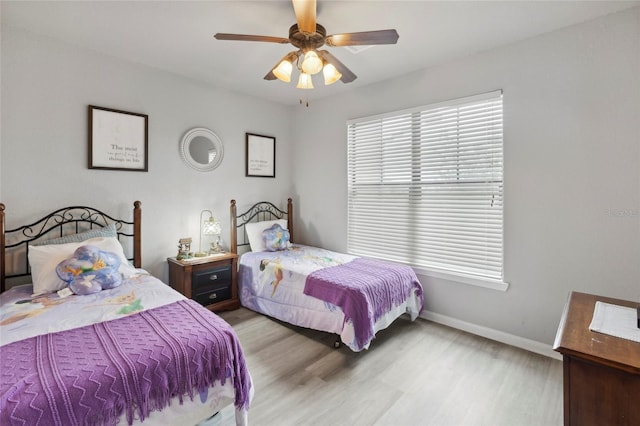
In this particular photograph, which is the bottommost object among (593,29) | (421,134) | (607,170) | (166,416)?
(166,416)

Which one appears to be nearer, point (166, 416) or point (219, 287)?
point (166, 416)

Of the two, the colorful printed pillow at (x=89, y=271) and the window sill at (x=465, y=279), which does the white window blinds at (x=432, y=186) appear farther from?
the colorful printed pillow at (x=89, y=271)

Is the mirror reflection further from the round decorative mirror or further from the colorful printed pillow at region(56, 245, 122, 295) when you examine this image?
the colorful printed pillow at region(56, 245, 122, 295)

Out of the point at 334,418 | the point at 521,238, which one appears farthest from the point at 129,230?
the point at 521,238

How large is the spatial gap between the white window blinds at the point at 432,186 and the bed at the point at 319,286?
41 cm

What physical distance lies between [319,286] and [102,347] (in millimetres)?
1591

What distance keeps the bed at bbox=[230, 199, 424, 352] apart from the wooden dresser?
1.38 m

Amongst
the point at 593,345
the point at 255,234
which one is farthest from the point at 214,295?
the point at 593,345

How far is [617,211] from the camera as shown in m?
2.14

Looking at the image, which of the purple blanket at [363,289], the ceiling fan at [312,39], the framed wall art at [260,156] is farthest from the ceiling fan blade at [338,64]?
the framed wall art at [260,156]

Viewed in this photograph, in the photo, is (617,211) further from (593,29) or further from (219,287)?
(219,287)

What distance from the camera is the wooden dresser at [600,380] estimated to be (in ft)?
3.16

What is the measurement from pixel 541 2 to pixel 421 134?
1.33 m

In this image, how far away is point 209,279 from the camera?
314cm
